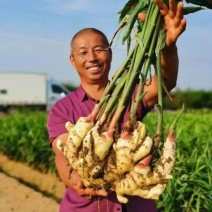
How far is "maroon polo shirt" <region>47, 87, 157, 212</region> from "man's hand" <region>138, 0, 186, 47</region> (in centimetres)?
46

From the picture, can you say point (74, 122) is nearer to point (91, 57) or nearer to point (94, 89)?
point (94, 89)

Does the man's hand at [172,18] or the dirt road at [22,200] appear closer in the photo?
the man's hand at [172,18]

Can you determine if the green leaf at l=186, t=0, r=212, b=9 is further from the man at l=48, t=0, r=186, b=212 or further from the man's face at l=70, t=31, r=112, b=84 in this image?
the man's face at l=70, t=31, r=112, b=84

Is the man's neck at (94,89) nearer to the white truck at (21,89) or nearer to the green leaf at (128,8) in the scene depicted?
the green leaf at (128,8)

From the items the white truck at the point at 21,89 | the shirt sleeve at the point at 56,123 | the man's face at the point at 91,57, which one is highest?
the man's face at the point at 91,57

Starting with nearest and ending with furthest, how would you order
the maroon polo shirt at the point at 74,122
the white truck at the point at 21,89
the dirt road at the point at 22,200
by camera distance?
the maroon polo shirt at the point at 74,122 → the dirt road at the point at 22,200 → the white truck at the point at 21,89

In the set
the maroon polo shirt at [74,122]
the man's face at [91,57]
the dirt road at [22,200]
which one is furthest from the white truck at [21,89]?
the man's face at [91,57]

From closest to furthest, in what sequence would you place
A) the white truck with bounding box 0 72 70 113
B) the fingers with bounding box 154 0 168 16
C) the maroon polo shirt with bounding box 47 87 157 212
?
the fingers with bounding box 154 0 168 16, the maroon polo shirt with bounding box 47 87 157 212, the white truck with bounding box 0 72 70 113

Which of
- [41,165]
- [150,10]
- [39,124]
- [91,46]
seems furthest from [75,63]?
[39,124]

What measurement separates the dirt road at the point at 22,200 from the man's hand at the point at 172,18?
4.85 m

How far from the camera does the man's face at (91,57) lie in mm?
2518

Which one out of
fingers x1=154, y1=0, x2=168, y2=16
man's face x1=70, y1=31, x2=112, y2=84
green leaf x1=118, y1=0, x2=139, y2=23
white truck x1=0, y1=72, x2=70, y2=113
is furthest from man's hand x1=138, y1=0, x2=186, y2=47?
white truck x1=0, y1=72, x2=70, y2=113

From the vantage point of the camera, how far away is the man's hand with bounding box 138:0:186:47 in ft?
6.80

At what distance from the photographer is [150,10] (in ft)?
6.97
